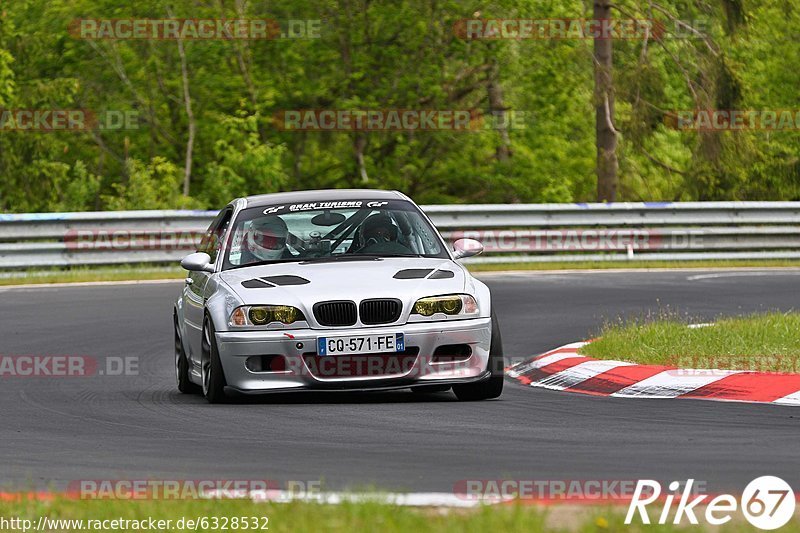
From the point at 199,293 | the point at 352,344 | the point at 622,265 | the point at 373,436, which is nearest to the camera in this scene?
the point at 373,436

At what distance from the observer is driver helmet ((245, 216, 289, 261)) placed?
11.1 meters

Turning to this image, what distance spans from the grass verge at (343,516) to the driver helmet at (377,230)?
5.13 metres

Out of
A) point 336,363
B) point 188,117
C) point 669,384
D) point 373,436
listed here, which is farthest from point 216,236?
point 188,117

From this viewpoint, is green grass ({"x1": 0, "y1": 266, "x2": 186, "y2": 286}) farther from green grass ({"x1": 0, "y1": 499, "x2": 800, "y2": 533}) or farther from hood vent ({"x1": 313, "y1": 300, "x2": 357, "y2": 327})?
green grass ({"x1": 0, "y1": 499, "x2": 800, "y2": 533})

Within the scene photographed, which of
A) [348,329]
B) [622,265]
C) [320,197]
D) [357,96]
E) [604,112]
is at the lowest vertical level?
[622,265]

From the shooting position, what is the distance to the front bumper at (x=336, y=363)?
32.6 ft

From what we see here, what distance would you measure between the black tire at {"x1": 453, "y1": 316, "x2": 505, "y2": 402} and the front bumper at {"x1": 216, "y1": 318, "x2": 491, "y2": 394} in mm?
173

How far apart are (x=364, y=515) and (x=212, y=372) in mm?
4685

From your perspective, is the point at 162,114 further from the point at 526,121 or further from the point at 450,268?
the point at 450,268

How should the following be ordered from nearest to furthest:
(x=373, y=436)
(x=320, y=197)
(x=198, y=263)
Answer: (x=373, y=436), (x=198, y=263), (x=320, y=197)

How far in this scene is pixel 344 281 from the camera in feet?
33.4

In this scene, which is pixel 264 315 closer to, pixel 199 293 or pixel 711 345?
pixel 199 293

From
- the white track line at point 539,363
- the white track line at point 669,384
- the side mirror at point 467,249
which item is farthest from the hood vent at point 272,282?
the white track line at point 539,363

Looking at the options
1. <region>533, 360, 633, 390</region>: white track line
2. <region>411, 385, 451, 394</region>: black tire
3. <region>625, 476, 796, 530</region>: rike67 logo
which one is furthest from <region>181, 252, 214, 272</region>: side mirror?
<region>625, 476, 796, 530</region>: rike67 logo
